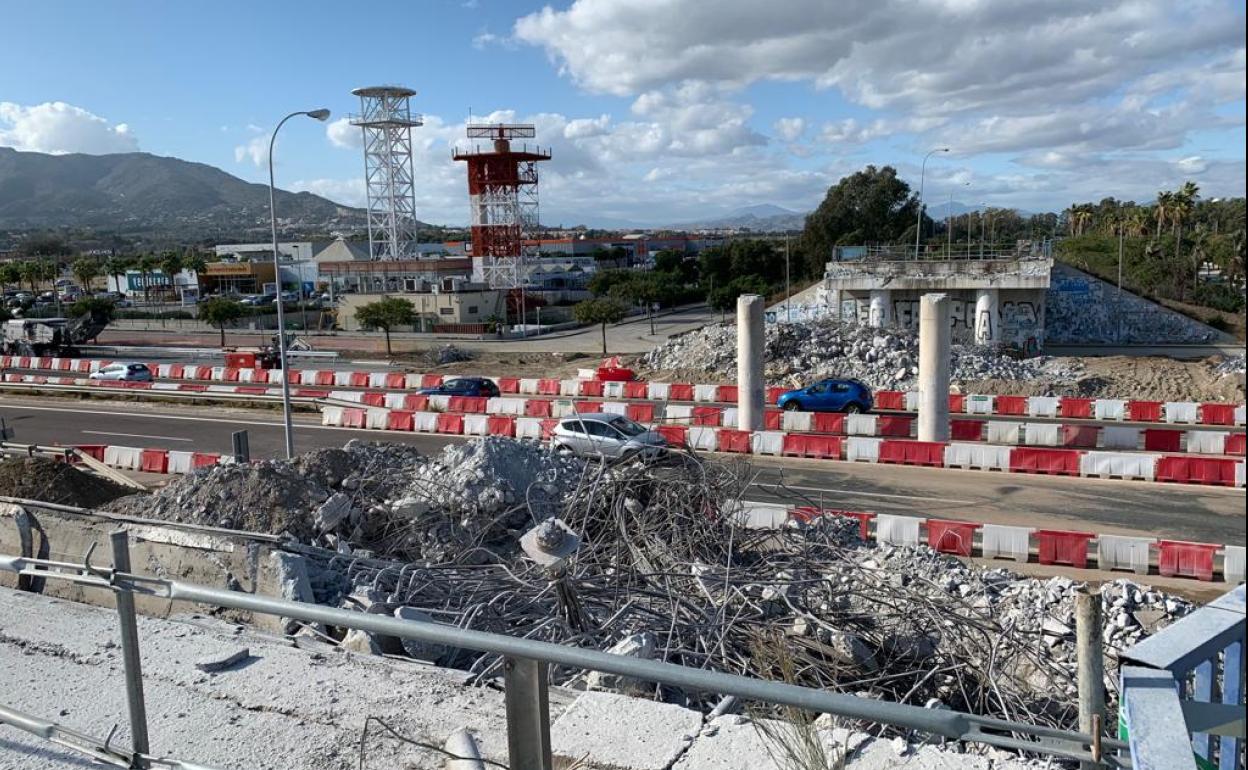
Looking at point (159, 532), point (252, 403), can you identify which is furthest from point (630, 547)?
point (252, 403)

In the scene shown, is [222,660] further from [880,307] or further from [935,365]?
[880,307]

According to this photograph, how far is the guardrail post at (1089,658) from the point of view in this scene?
4492 mm

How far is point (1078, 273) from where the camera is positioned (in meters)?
55.5

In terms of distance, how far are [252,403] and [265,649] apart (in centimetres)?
3146

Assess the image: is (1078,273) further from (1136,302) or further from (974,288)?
(974,288)

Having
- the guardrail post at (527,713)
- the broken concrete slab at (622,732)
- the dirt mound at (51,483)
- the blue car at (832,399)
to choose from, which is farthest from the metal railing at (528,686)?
the blue car at (832,399)

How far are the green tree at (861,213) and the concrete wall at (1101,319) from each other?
31295mm

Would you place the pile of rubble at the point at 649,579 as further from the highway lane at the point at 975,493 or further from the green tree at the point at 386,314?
the green tree at the point at 386,314

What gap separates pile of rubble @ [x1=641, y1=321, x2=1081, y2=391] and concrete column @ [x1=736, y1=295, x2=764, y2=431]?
1030cm

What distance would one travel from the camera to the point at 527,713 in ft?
11.9

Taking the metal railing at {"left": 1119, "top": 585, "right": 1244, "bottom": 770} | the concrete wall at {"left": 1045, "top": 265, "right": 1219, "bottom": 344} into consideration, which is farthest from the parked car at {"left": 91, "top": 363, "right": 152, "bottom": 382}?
the concrete wall at {"left": 1045, "top": 265, "right": 1219, "bottom": 344}

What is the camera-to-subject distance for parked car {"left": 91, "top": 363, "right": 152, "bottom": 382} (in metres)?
41.1

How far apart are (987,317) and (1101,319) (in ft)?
45.4

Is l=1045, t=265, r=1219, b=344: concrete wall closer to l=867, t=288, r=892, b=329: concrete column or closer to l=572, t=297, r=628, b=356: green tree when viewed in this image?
l=867, t=288, r=892, b=329: concrete column
